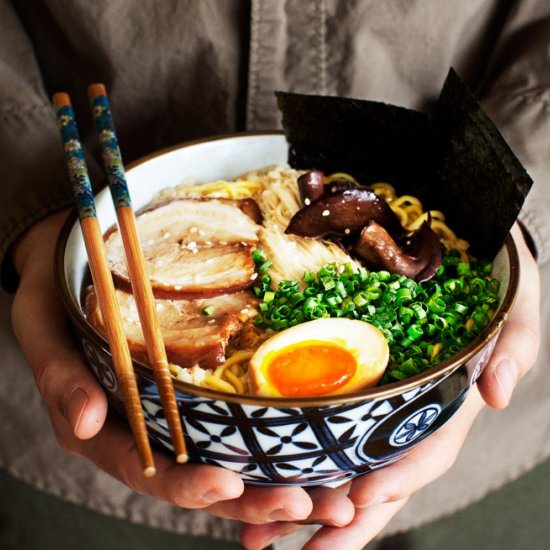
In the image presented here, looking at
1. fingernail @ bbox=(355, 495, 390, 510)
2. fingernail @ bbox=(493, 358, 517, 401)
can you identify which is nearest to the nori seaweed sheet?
fingernail @ bbox=(493, 358, 517, 401)

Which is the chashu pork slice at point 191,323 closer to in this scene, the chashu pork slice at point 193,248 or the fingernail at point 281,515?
the chashu pork slice at point 193,248

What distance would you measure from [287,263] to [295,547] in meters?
0.84

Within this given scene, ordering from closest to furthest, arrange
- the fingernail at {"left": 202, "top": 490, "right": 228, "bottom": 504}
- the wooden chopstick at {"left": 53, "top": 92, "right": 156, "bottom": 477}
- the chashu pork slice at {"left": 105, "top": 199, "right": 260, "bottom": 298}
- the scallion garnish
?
1. the wooden chopstick at {"left": 53, "top": 92, "right": 156, "bottom": 477}
2. the fingernail at {"left": 202, "top": 490, "right": 228, "bottom": 504}
3. the scallion garnish
4. the chashu pork slice at {"left": 105, "top": 199, "right": 260, "bottom": 298}

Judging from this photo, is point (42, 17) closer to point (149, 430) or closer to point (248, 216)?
point (248, 216)

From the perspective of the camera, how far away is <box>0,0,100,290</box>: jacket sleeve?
1547 mm

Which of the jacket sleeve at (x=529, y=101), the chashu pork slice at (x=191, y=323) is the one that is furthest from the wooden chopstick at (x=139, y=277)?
the jacket sleeve at (x=529, y=101)

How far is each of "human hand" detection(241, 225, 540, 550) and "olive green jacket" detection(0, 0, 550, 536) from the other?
0.33m

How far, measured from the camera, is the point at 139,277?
1.10 m

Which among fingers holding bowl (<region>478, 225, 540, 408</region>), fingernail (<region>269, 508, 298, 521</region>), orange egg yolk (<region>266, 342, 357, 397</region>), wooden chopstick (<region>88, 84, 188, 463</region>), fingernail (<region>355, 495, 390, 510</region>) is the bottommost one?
fingernail (<region>355, 495, 390, 510</region>)

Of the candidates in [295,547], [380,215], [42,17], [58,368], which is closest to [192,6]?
[42,17]

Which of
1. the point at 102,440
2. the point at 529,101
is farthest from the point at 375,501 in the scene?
the point at 529,101

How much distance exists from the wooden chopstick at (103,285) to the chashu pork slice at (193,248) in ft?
0.63

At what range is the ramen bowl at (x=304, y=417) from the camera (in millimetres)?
973

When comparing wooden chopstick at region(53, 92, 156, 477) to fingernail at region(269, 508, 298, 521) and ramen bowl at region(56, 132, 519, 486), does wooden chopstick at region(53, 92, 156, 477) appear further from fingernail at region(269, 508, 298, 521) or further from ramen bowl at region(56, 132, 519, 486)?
fingernail at region(269, 508, 298, 521)
